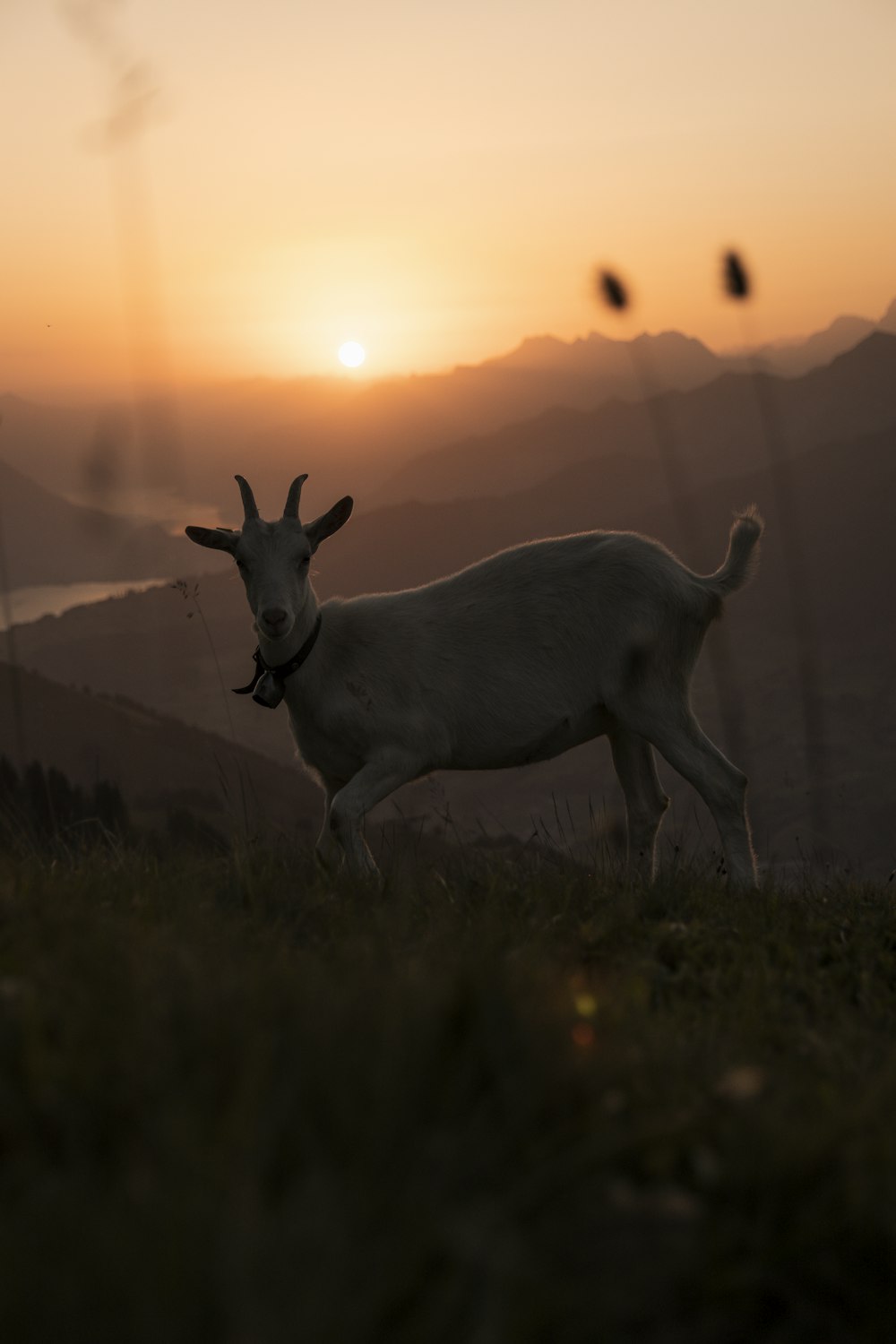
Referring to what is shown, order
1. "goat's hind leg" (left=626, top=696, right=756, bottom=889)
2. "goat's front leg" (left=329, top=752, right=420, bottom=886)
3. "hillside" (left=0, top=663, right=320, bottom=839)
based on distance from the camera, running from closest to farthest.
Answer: "hillside" (left=0, top=663, right=320, bottom=839)
"goat's front leg" (left=329, top=752, right=420, bottom=886)
"goat's hind leg" (left=626, top=696, right=756, bottom=889)

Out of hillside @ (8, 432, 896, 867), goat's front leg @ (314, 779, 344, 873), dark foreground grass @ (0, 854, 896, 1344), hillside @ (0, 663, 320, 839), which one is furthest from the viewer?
hillside @ (8, 432, 896, 867)

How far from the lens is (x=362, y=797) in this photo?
689cm

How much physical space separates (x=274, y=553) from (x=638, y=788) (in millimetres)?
2748

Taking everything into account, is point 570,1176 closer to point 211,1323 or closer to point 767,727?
point 211,1323

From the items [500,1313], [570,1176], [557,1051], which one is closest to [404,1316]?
[500,1313]

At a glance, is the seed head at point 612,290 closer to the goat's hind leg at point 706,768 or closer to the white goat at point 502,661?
the white goat at point 502,661

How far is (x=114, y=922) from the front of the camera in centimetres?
368

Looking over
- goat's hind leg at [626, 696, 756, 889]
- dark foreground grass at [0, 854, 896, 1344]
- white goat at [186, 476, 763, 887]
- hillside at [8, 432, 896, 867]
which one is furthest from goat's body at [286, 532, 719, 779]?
hillside at [8, 432, 896, 867]

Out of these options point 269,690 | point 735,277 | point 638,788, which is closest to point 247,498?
point 269,690

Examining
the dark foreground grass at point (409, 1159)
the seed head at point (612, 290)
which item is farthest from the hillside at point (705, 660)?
the dark foreground grass at point (409, 1159)

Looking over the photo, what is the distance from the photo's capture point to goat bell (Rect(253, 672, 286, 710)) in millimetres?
7020

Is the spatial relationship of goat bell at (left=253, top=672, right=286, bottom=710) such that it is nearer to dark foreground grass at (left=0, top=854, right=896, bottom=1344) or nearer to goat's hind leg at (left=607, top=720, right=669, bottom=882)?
goat's hind leg at (left=607, top=720, right=669, bottom=882)

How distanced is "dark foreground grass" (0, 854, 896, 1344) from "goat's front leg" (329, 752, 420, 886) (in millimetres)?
3252

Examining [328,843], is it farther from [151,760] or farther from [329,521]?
[151,760]
